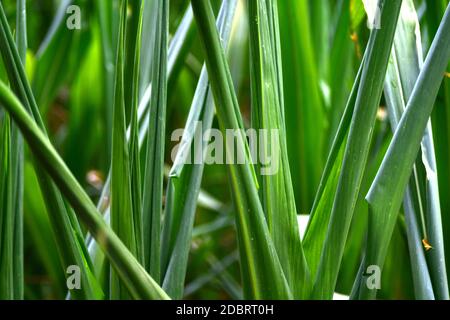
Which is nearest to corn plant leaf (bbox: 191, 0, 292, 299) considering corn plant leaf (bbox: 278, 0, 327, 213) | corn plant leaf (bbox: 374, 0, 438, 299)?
corn plant leaf (bbox: 374, 0, 438, 299)

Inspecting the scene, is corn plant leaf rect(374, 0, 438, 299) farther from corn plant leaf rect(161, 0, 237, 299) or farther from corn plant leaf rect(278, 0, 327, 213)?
corn plant leaf rect(278, 0, 327, 213)

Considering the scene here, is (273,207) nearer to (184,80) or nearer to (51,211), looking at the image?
(51,211)

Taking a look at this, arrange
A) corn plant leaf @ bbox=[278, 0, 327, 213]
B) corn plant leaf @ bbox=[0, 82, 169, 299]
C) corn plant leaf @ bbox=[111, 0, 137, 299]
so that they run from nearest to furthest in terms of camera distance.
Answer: corn plant leaf @ bbox=[0, 82, 169, 299] < corn plant leaf @ bbox=[111, 0, 137, 299] < corn plant leaf @ bbox=[278, 0, 327, 213]

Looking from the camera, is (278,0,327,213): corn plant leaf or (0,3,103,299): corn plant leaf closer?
(0,3,103,299): corn plant leaf

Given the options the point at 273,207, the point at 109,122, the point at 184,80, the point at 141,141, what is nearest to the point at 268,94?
the point at 273,207

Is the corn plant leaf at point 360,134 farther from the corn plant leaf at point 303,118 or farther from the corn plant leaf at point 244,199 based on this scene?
the corn plant leaf at point 303,118

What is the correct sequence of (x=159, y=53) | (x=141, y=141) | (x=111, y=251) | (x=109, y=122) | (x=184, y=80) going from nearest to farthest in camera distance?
1. (x=111, y=251)
2. (x=159, y=53)
3. (x=141, y=141)
4. (x=109, y=122)
5. (x=184, y=80)

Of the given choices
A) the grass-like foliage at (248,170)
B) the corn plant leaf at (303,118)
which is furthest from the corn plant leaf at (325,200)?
the corn plant leaf at (303,118)

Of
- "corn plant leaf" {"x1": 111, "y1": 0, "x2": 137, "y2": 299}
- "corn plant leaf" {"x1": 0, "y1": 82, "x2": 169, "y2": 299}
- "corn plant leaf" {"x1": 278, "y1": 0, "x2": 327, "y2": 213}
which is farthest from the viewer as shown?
"corn plant leaf" {"x1": 278, "y1": 0, "x2": 327, "y2": 213}

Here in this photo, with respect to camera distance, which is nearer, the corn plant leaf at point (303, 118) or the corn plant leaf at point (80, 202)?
the corn plant leaf at point (80, 202)

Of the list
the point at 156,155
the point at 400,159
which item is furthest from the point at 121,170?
the point at 400,159
